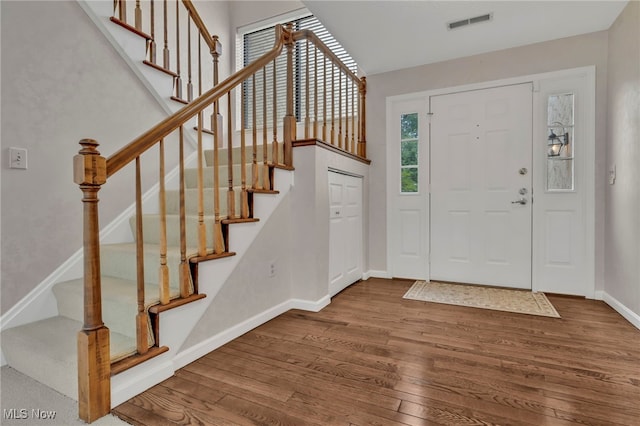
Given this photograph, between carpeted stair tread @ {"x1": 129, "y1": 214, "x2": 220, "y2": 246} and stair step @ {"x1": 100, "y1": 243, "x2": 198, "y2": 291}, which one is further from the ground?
carpeted stair tread @ {"x1": 129, "y1": 214, "x2": 220, "y2": 246}

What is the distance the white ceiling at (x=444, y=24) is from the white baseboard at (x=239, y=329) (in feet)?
7.68

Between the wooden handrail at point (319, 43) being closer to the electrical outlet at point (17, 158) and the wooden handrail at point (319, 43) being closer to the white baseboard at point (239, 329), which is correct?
the electrical outlet at point (17, 158)

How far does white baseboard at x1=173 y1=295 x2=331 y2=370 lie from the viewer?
70.7 inches

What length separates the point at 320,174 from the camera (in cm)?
271

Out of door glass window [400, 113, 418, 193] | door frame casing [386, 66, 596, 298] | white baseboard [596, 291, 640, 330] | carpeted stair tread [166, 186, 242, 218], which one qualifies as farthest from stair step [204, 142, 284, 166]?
white baseboard [596, 291, 640, 330]

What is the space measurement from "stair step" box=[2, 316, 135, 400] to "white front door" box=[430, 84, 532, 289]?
3044 mm

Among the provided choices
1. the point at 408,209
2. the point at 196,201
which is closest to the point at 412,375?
the point at 196,201

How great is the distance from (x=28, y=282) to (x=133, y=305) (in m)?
0.87

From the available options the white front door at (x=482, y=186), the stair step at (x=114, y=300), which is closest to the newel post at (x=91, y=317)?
the stair step at (x=114, y=300)

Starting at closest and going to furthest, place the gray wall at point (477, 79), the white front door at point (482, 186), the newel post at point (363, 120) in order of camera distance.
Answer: the gray wall at point (477, 79)
the white front door at point (482, 186)
the newel post at point (363, 120)

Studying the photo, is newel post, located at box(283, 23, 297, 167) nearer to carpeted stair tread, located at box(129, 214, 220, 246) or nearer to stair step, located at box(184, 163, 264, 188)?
stair step, located at box(184, 163, 264, 188)

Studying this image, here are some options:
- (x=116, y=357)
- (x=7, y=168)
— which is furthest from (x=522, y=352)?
(x=7, y=168)

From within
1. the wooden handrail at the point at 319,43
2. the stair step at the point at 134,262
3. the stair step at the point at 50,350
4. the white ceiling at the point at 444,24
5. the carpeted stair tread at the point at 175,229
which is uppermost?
the white ceiling at the point at 444,24

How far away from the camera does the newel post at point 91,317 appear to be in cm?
132
